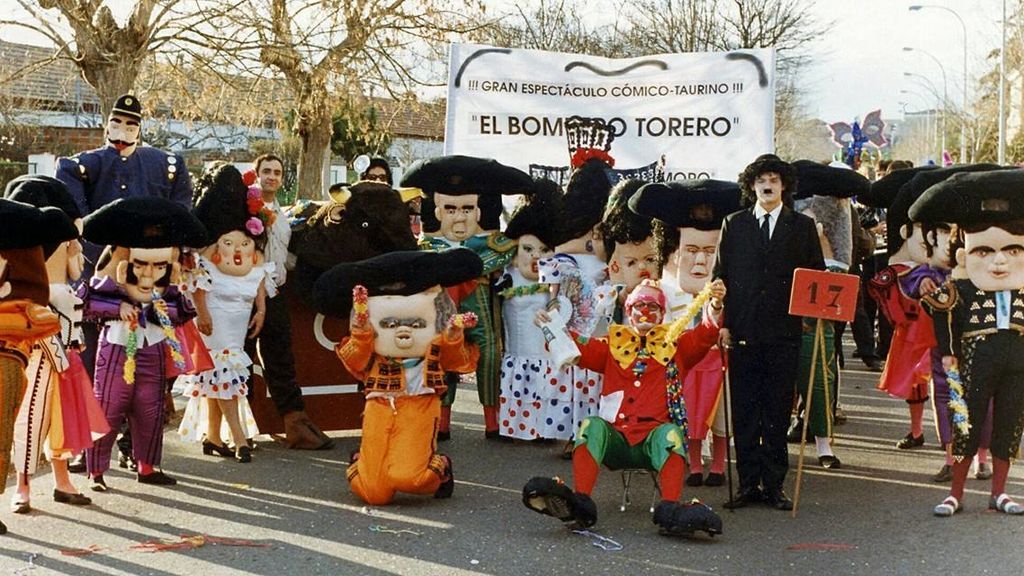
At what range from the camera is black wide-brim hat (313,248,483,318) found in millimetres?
7242

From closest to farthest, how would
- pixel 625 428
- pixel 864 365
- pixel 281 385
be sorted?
pixel 625 428, pixel 281 385, pixel 864 365

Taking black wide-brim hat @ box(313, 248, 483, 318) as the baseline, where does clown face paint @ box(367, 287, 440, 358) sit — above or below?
below

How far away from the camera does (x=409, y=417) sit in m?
7.38

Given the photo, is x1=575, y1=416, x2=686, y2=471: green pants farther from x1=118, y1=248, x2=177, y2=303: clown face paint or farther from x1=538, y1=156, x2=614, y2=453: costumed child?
x1=118, y1=248, x2=177, y2=303: clown face paint

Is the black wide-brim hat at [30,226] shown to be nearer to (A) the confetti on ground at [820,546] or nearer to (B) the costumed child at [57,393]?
(B) the costumed child at [57,393]

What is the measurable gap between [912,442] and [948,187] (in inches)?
110

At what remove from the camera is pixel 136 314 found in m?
7.62

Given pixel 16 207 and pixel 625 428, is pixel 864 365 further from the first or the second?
pixel 16 207

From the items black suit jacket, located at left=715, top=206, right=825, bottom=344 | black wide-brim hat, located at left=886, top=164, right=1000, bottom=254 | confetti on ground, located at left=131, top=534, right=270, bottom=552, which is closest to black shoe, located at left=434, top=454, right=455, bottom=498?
confetti on ground, located at left=131, top=534, right=270, bottom=552

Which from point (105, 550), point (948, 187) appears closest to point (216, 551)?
point (105, 550)

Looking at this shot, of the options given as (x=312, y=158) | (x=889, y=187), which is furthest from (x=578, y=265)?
(x=312, y=158)

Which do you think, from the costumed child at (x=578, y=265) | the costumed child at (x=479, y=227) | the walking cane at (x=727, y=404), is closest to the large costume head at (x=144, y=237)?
the costumed child at (x=479, y=227)

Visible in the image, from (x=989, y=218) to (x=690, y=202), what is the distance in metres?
1.65

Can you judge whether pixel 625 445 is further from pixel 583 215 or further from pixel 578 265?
pixel 583 215
